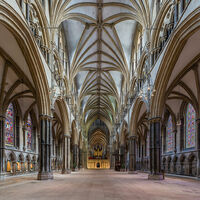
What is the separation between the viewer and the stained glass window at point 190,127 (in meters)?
21.5

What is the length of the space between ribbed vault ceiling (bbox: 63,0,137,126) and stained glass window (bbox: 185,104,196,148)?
8.41 meters

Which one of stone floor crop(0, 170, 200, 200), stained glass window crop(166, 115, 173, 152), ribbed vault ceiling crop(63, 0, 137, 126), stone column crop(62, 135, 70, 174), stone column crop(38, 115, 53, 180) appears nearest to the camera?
stone floor crop(0, 170, 200, 200)

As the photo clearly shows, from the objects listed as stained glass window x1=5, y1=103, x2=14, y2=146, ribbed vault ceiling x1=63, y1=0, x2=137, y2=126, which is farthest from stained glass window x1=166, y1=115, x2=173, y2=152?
stained glass window x1=5, y1=103, x2=14, y2=146

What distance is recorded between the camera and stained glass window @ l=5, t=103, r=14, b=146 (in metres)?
21.9

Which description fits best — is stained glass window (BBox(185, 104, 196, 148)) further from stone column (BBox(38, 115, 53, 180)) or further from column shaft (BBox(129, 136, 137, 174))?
stone column (BBox(38, 115, 53, 180))

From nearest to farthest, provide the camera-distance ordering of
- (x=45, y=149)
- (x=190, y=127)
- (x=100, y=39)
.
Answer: (x=45, y=149)
(x=190, y=127)
(x=100, y=39)

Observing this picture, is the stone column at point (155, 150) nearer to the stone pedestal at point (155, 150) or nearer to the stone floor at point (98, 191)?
the stone pedestal at point (155, 150)

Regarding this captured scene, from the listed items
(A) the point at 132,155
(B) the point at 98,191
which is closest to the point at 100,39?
(A) the point at 132,155

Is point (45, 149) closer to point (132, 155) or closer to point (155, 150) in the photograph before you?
point (155, 150)

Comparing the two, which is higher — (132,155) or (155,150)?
(155,150)

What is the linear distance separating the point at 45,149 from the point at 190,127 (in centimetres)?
1439

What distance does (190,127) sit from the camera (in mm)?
22328

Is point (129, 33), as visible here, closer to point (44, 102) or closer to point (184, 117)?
point (184, 117)

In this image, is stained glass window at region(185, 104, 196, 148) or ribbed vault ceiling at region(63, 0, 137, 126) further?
stained glass window at region(185, 104, 196, 148)
